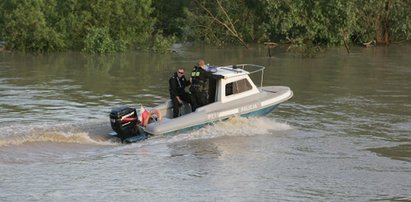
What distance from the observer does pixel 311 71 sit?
2905 cm

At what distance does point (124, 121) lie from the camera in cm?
1524

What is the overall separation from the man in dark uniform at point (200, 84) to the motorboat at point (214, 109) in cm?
17

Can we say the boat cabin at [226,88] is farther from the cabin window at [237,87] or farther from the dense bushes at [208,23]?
the dense bushes at [208,23]

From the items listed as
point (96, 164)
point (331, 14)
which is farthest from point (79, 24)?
point (96, 164)

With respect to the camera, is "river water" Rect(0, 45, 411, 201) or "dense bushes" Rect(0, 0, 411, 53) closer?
"river water" Rect(0, 45, 411, 201)

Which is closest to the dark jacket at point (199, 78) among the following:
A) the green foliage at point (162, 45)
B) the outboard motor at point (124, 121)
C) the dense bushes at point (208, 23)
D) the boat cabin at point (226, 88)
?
the boat cabin at point (226, 88)

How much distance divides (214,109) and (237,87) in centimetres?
98

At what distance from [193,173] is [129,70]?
1754 centimetres

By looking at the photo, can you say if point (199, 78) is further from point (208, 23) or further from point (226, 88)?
point (208, 23)

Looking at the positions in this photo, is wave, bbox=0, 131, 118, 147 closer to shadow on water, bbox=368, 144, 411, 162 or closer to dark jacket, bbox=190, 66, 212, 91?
dark jacket, bbox=190, 66, 212, 91

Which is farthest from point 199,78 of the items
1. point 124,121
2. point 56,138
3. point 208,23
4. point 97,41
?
point 208,23

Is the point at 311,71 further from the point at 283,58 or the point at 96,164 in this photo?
the point at 96,164

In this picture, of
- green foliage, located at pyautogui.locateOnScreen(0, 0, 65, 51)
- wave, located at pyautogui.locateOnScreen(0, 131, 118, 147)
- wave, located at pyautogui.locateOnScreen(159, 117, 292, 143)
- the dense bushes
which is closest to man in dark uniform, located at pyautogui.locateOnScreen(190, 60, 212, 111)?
wave, located at pyautogui.locateOnScreen(159, 117, 292, 143)

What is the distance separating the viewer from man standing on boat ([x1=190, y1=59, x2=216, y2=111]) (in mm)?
16422
